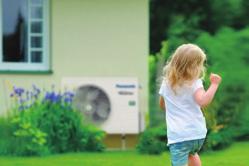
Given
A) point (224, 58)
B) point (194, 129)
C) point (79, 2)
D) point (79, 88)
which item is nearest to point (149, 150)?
point (79, 88)

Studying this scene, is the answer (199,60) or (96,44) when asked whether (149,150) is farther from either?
(199,60)

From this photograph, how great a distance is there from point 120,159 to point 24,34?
11.4 ft

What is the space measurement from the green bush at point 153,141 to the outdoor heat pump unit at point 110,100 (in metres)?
1.28

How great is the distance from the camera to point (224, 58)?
1764 centimetres

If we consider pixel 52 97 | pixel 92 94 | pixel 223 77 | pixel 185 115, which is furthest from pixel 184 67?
pixel 223 77

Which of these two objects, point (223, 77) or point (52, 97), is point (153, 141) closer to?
point (52, 97)

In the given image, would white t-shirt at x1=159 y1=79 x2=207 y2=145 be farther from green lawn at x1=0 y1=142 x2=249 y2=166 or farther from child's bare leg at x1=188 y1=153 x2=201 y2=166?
green lawn at x1=0 y1=142 x2=249 y2=166

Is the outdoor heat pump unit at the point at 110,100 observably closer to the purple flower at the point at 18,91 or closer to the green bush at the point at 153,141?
the purple flower at the point at 18,91

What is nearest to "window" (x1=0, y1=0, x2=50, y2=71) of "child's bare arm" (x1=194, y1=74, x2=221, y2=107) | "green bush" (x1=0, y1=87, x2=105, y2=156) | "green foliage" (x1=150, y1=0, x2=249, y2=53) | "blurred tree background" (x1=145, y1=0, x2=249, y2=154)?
"green bush" (x1=0, y1=87, x2=105, y2=156)

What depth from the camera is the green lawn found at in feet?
40.8

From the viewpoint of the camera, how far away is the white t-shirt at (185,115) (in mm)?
8289

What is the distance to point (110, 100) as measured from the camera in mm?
15344

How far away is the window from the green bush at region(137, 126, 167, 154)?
235cm

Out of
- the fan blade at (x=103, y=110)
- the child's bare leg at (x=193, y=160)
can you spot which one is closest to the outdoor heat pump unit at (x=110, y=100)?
the fan blade at (x=103, y=110)
